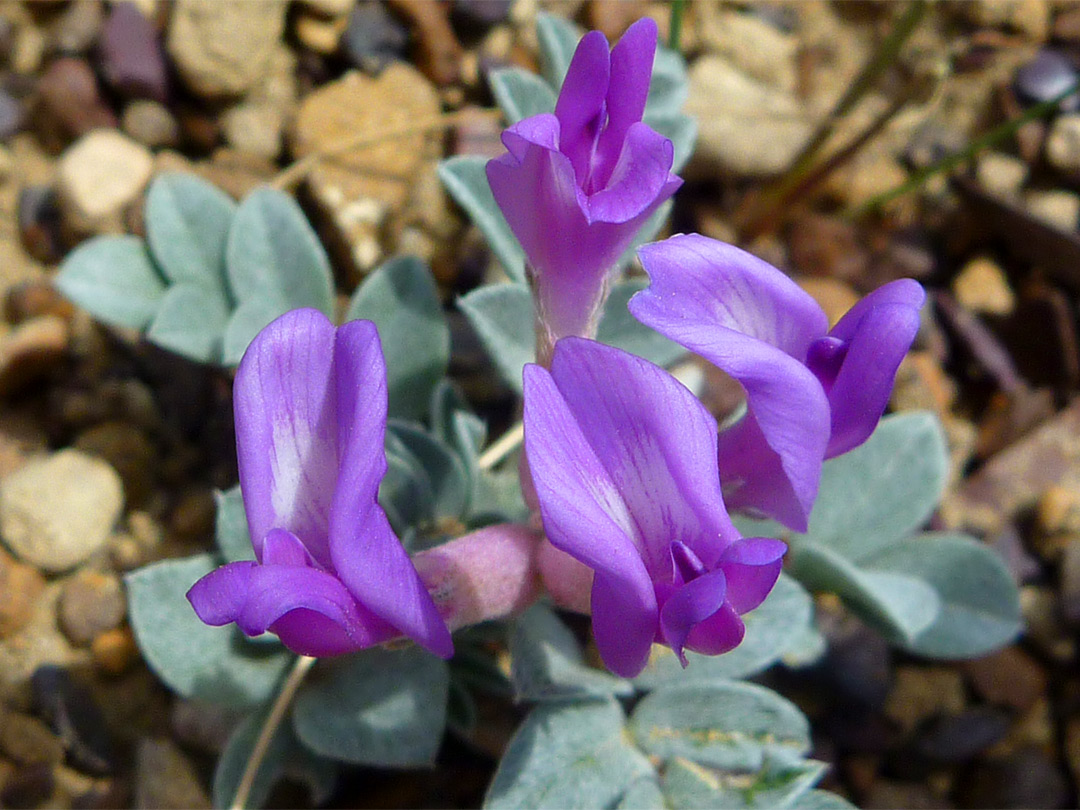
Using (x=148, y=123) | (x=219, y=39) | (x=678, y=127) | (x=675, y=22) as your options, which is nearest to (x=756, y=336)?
(x=678, y=127)

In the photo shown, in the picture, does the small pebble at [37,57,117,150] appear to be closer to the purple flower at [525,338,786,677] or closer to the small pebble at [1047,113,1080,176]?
the purple flower at [525,338,786,677]

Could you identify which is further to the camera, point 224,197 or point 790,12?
point 790,12

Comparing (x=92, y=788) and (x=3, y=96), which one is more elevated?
(x=3, y=96)

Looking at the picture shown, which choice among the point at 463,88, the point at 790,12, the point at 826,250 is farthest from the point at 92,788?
the point at 790,12

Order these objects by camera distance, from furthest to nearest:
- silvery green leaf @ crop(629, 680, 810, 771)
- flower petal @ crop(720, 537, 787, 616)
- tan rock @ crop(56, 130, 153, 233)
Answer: tan rock @ crop(56, 130, 153, 233)
silvery green leaf @ crop(629, 680, 810, 771)
flower petal @ crop(720, 537, 787, 616)

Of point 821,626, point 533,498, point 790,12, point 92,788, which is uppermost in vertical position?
point 790,12

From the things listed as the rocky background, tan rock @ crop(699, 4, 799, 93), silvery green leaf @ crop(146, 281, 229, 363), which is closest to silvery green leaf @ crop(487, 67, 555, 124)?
the rocky background

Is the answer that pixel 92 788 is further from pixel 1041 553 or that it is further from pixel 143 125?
pixel 1041 553
